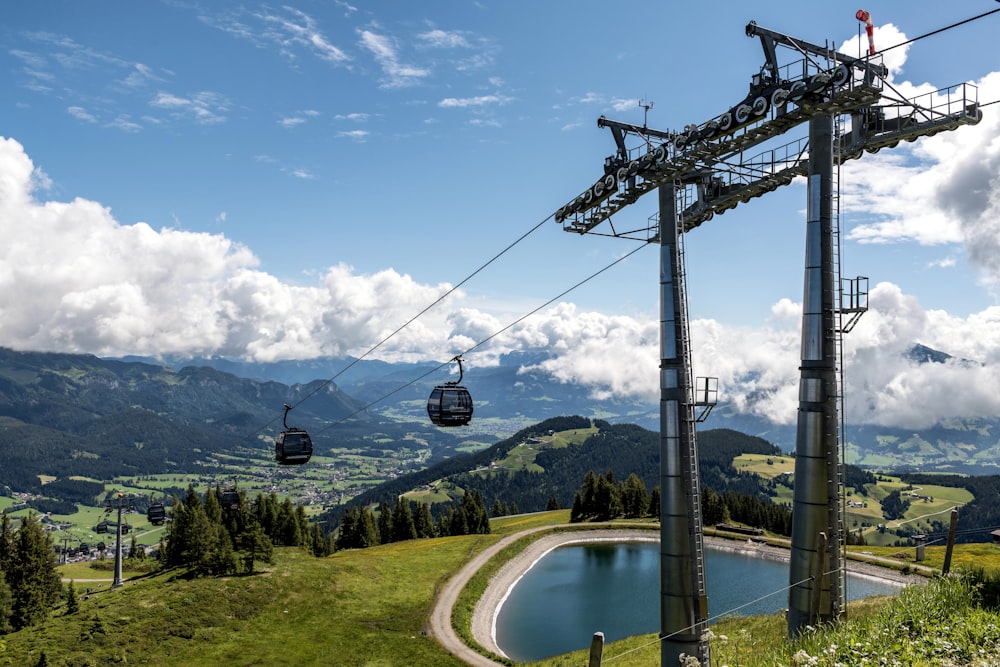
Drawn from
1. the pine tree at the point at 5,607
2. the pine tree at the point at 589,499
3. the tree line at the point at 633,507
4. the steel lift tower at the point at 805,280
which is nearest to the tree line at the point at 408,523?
the pine tree at the point at 589,499

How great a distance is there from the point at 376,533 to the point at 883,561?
84.1 m

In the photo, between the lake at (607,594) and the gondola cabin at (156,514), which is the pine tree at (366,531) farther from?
the gondola cabin at (156,514)

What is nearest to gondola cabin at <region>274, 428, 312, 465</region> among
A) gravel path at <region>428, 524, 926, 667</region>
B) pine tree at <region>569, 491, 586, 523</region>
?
gravel path at <region>428, 524, 926, 667</region>

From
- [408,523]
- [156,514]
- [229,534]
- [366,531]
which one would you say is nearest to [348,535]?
[366,531]

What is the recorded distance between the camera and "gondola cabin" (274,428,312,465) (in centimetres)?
4341

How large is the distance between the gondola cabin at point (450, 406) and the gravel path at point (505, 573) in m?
25.2

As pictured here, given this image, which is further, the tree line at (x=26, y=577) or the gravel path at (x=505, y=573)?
the tree line at (x=26, y=577)

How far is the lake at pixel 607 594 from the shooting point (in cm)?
6153

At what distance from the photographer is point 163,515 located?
81188mm

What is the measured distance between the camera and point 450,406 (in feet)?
113

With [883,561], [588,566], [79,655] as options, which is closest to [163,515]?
[79,655]

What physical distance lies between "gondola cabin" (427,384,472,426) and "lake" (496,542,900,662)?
→ 105 feet

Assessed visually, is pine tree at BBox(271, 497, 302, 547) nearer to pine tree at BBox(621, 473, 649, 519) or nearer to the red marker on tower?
pine tree at BBox(621, 473, 649, 519)

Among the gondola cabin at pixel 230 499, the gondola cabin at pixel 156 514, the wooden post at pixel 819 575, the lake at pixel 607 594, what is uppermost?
the wooden post at pixel 819 575
